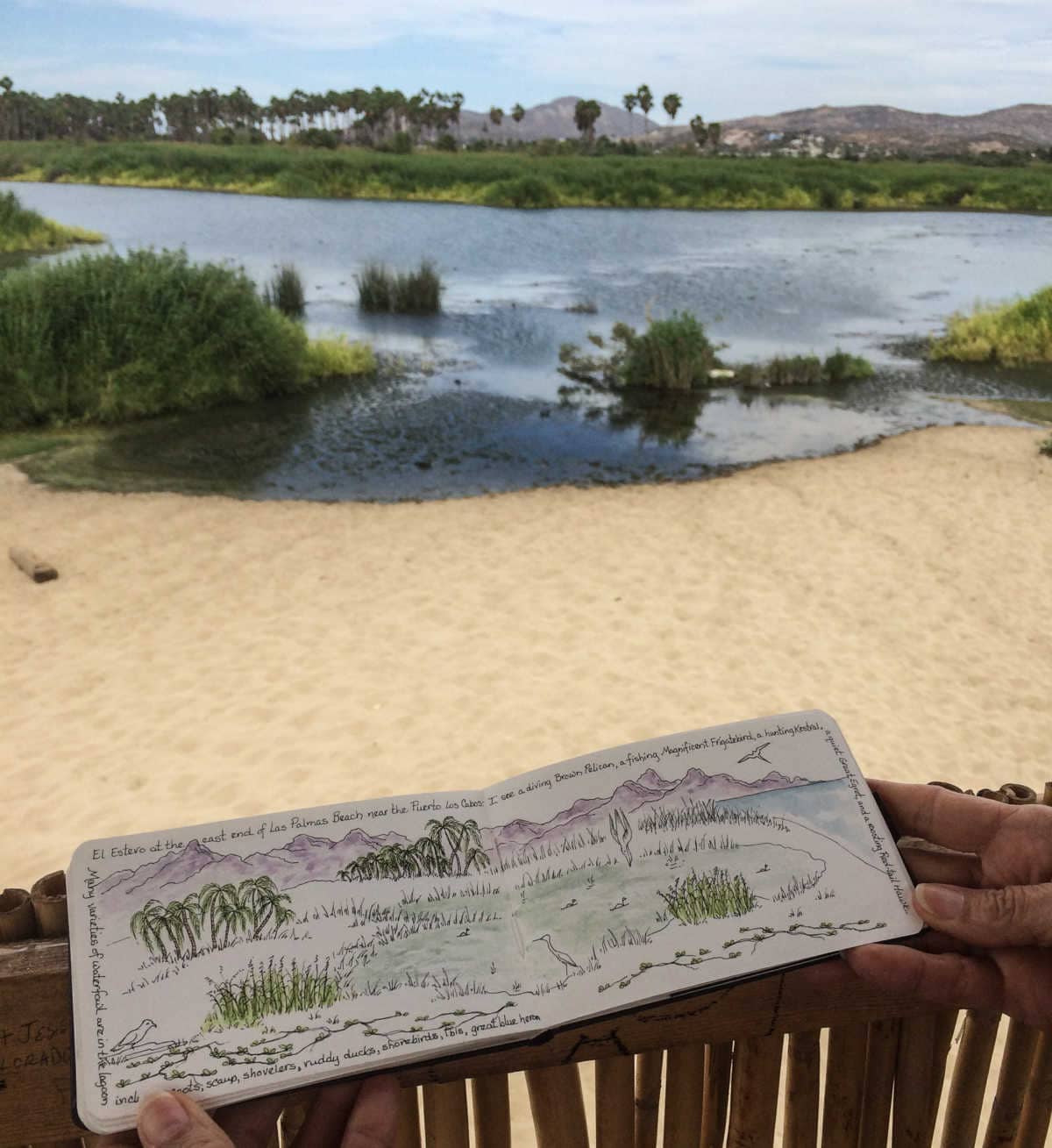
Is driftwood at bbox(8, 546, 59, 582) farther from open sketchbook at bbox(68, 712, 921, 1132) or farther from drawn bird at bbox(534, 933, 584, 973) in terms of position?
drawn bird at bbox(534, 933, 584, 973)

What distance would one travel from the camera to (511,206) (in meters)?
39.3

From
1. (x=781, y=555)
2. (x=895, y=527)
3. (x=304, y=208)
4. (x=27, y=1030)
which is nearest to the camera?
(x=27, y=1030)

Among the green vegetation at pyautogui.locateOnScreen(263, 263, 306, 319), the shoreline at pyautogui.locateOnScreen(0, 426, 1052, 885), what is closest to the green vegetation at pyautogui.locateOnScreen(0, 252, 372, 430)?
the shoreline at pyautogui.locateOnScreen(0, 426, 1052, 885)

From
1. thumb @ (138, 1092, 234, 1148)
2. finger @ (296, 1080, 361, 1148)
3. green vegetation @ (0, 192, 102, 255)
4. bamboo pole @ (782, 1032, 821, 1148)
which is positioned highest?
green vegetation @ (0, 192, 102, 255)

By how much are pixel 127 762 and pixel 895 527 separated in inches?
249

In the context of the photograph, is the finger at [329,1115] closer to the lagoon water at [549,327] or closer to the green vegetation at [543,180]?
the lagoon water at [549,327]

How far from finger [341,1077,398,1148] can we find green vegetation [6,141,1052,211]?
135 feet

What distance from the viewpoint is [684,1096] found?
4.70 ft

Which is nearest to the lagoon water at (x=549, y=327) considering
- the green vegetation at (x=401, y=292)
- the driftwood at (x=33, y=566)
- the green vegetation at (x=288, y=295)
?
the green vegetation at (x=288, y=295)

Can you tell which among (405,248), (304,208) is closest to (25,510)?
(405,248)

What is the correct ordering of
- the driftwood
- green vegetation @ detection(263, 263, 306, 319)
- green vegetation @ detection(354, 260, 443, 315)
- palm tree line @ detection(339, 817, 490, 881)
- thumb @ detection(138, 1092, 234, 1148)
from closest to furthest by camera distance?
thumb @ detection(138, 1092, 234, 1148)
palm tree line @ detection(339, 817, 490, 881)
the driftwood
green vegetation @ detection(263, 263, 306, 319)
green vegetation @ detection(354, 260, 443, 315)

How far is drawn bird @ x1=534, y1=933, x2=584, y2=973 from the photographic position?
1075 mm

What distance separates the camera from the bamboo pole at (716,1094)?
1.46m

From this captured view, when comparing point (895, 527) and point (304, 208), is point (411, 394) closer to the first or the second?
point (895, 527)
